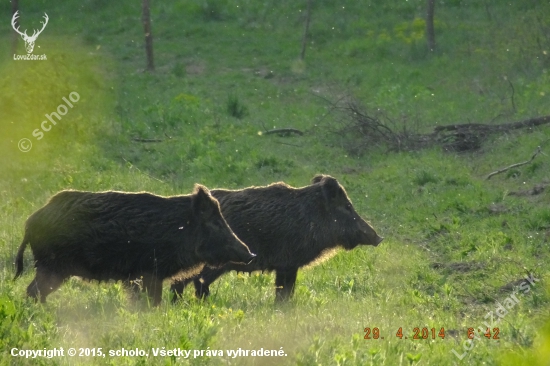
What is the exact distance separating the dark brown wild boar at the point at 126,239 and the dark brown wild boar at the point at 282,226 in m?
0.47

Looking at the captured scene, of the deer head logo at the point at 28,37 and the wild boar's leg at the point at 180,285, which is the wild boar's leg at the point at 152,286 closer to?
the wild boar's leg at the point at 180,285

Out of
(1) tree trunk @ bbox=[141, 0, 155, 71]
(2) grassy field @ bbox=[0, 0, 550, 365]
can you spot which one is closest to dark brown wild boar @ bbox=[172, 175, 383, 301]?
(2) grassy field @ bbox=[0, 0, 550, 365]

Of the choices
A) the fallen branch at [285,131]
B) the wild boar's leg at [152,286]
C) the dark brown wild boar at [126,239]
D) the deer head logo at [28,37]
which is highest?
the deer head logo at [28,37]

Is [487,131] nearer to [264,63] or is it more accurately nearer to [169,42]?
[264,63]

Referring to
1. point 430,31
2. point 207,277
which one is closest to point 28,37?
point 430,31

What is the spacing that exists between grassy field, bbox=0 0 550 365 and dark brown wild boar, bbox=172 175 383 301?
0.98 feet

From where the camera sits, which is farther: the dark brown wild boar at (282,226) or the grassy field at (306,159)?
the dark brown wild boar at (282,226)

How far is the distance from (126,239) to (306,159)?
Result: 1018cm

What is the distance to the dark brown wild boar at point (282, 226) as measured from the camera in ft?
26.7

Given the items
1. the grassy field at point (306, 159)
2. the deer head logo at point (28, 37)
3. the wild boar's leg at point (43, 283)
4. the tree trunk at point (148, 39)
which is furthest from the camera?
the tree trunk at point (148, 39)

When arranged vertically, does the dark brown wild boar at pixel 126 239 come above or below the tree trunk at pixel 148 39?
below

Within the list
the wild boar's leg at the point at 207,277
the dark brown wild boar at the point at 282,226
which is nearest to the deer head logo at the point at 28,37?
the dark brown wild boar at the point at 282,226

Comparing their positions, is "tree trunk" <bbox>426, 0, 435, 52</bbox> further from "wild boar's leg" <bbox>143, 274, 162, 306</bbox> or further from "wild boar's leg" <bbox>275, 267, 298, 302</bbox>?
"wild boar's leg" <bbox>143, 274, 162, 306</bbox>

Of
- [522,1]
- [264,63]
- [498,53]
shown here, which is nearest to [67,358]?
[498,53]
